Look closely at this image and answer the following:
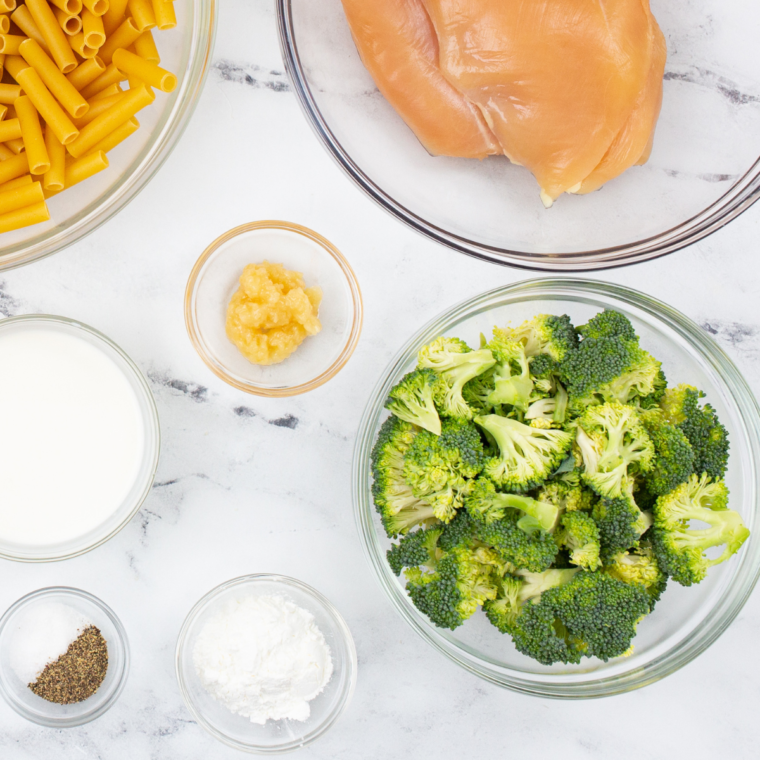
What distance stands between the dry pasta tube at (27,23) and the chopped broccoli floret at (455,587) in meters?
1.17

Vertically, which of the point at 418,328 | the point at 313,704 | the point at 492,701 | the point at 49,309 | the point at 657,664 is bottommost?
the point at 313,704

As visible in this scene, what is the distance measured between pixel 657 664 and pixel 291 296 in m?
1.05

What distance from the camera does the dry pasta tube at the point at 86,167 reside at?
4.05 ft

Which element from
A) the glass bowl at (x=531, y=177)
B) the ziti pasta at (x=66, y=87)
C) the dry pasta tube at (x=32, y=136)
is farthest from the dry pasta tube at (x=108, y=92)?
the glass bowl at (x=531, y=177)

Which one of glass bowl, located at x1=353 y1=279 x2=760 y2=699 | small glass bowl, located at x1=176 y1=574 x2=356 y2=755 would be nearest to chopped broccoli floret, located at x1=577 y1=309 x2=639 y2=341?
glass bowl, located at x1=353 y1=279 x2=760 y2=699

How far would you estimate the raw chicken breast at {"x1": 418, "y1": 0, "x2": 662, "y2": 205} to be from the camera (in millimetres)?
1073

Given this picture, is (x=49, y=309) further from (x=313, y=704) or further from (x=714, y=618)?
(x=714, y=618)

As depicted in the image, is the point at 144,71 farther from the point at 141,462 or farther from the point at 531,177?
the point at 141,462

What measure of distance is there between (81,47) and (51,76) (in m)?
0.07

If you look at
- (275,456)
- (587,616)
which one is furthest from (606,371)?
(275,456)

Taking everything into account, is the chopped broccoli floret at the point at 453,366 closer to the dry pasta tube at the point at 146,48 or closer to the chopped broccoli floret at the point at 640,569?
the chopped broccoli floret at the point at 640,569

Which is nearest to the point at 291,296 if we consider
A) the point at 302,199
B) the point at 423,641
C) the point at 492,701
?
the point at 302,199

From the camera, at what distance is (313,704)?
1.61 meters

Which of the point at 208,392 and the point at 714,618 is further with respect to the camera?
the point at 208,392
